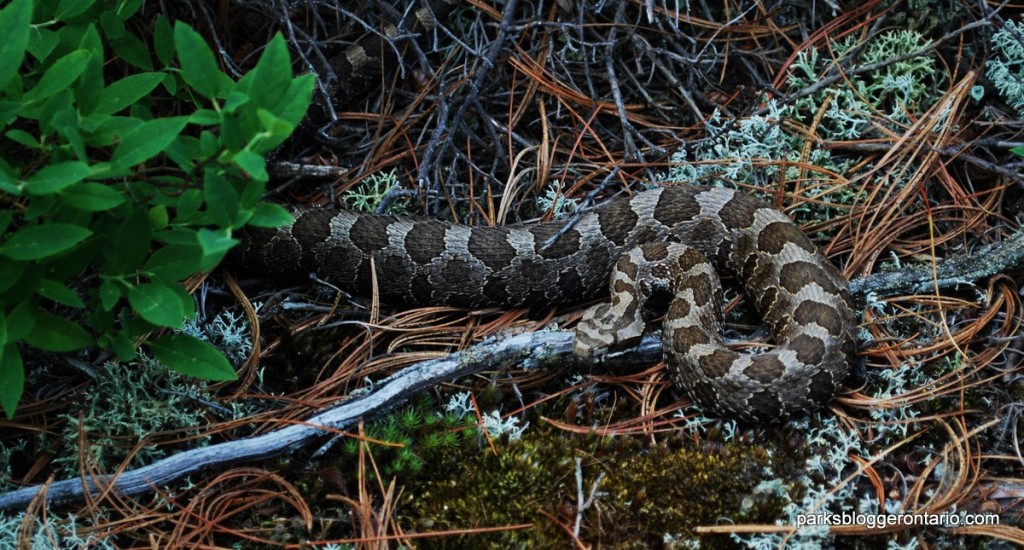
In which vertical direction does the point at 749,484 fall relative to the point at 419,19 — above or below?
below

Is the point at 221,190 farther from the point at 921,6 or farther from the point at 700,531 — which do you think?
the point at 921,6

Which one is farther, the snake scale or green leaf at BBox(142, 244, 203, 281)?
the snake scale

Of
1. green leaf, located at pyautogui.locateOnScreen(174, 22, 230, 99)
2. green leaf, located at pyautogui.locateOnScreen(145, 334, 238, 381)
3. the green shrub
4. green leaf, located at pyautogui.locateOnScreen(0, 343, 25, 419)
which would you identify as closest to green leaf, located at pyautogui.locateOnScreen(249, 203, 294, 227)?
the green shrub

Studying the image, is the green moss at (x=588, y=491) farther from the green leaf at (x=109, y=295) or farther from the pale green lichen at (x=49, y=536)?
the green leaf at (x=109, y=295)

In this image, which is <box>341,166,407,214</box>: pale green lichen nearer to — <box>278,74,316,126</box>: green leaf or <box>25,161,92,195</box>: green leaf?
<box>278,74,316,126</box>: green leaf

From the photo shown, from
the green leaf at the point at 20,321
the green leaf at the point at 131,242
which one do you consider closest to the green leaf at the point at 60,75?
the green leaf at the point at 131,242

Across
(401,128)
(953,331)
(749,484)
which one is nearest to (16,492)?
(401,128)
